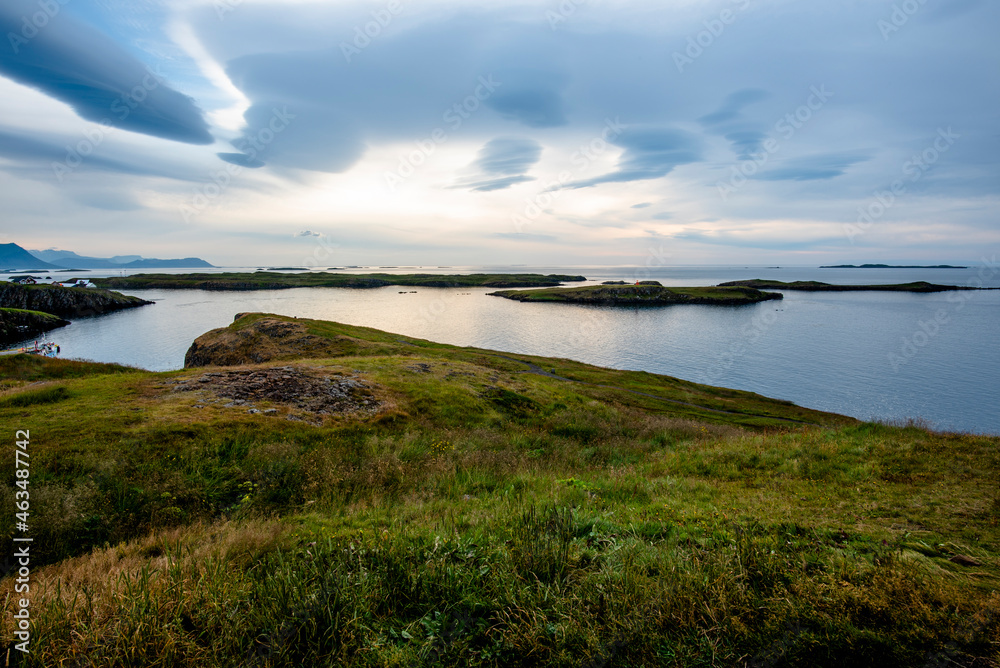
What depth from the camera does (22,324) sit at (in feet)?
271

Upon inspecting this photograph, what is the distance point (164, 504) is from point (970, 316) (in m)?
178

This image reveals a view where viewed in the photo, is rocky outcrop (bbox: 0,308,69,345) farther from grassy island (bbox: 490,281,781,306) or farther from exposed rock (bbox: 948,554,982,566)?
grassy island (bbox: 490,281,781,306)

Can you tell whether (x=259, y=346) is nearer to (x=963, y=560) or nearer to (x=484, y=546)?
(x=484, y=546)

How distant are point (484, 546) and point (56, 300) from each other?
16982 cm

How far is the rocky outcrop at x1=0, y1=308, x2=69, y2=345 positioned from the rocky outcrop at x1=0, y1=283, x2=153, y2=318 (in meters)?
29.0

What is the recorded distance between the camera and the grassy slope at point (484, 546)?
465 centimetres

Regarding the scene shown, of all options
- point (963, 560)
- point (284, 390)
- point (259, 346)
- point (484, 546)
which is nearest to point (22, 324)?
point (259, 346)

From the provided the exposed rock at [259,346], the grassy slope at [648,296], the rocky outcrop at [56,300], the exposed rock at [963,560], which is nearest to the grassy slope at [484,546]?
the exposed rock at [963,560]

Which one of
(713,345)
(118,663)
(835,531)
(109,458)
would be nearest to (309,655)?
(118,663)

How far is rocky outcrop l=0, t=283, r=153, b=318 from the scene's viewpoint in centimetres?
11092

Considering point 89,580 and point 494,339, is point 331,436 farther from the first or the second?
point 494,339

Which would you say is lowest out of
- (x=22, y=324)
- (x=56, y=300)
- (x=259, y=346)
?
(x=22, y=324)

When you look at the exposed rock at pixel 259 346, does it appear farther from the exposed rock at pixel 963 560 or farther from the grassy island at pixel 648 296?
the grassy island at pixel 648 296

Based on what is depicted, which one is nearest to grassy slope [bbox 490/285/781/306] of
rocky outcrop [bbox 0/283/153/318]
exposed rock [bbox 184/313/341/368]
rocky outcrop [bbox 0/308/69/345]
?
exposed rock [bbox 184/313/341/368]
